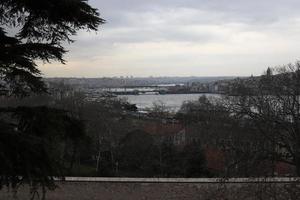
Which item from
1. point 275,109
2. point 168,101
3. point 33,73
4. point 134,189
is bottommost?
point 168,101

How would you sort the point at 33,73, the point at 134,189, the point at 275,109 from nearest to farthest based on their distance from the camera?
the point at 33,73, the point at 134,189, the point at 275,109

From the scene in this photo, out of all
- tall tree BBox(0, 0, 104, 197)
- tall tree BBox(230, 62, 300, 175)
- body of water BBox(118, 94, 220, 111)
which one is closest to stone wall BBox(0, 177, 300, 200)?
tall tree BBox(230, 62, 300, 175)

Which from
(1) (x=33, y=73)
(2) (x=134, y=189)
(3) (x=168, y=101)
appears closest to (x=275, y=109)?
(2) (x=134, y=189)

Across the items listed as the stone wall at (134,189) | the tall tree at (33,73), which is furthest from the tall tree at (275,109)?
the tall tree at (33,73)

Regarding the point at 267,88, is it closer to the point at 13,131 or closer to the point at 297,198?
the point at 297,198

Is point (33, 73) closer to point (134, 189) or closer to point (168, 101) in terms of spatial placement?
point (134, 189)

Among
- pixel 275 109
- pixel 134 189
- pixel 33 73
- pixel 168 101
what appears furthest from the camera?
pixel 168 101

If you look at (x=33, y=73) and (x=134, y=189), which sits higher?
(x=33, y=73)

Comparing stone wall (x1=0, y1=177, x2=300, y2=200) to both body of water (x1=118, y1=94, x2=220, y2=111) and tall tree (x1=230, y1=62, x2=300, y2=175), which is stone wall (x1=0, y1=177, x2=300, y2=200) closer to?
tall tree (x1=230, y1=62, x2=300, y2=175)

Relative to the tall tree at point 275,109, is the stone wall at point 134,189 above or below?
below

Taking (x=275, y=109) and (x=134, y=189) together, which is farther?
(x=275, y=109)

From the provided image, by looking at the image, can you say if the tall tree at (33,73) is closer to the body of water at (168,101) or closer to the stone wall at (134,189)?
the stone wall at (134,189)
